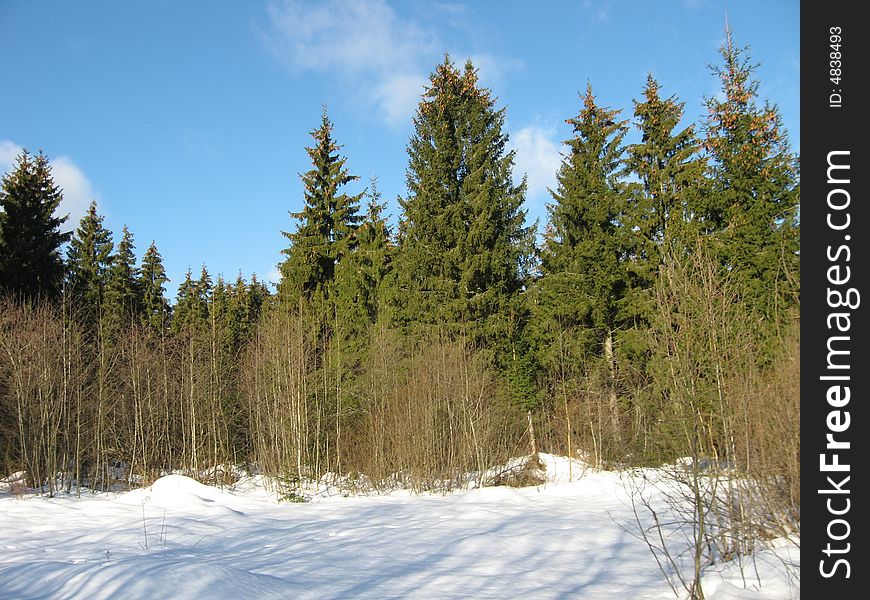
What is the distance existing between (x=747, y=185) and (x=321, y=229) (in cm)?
1953

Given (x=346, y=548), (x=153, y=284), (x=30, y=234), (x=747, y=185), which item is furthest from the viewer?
(x=153, y=284)

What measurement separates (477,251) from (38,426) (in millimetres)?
18015

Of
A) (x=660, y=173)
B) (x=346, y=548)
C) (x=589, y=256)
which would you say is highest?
(x=660, y=173)

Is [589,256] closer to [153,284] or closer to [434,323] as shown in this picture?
[434,323]

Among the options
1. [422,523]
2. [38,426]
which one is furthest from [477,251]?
[38,426]

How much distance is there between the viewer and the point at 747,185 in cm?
→ 2033

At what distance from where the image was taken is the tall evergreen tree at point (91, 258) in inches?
1187

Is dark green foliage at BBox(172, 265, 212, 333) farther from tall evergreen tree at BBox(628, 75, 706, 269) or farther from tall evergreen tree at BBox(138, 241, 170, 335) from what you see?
tall evergreen tree at BBox(628, 75, 706, 269)

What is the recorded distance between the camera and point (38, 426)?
64.6 feet

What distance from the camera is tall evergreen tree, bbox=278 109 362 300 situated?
27547 millimetres

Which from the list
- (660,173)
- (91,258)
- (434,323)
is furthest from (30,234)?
(660,173)

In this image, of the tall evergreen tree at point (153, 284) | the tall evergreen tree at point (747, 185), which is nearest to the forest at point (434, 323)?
the tall evergreen tree at point (747, 185)

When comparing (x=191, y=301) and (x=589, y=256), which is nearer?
(x=589, y=256)
